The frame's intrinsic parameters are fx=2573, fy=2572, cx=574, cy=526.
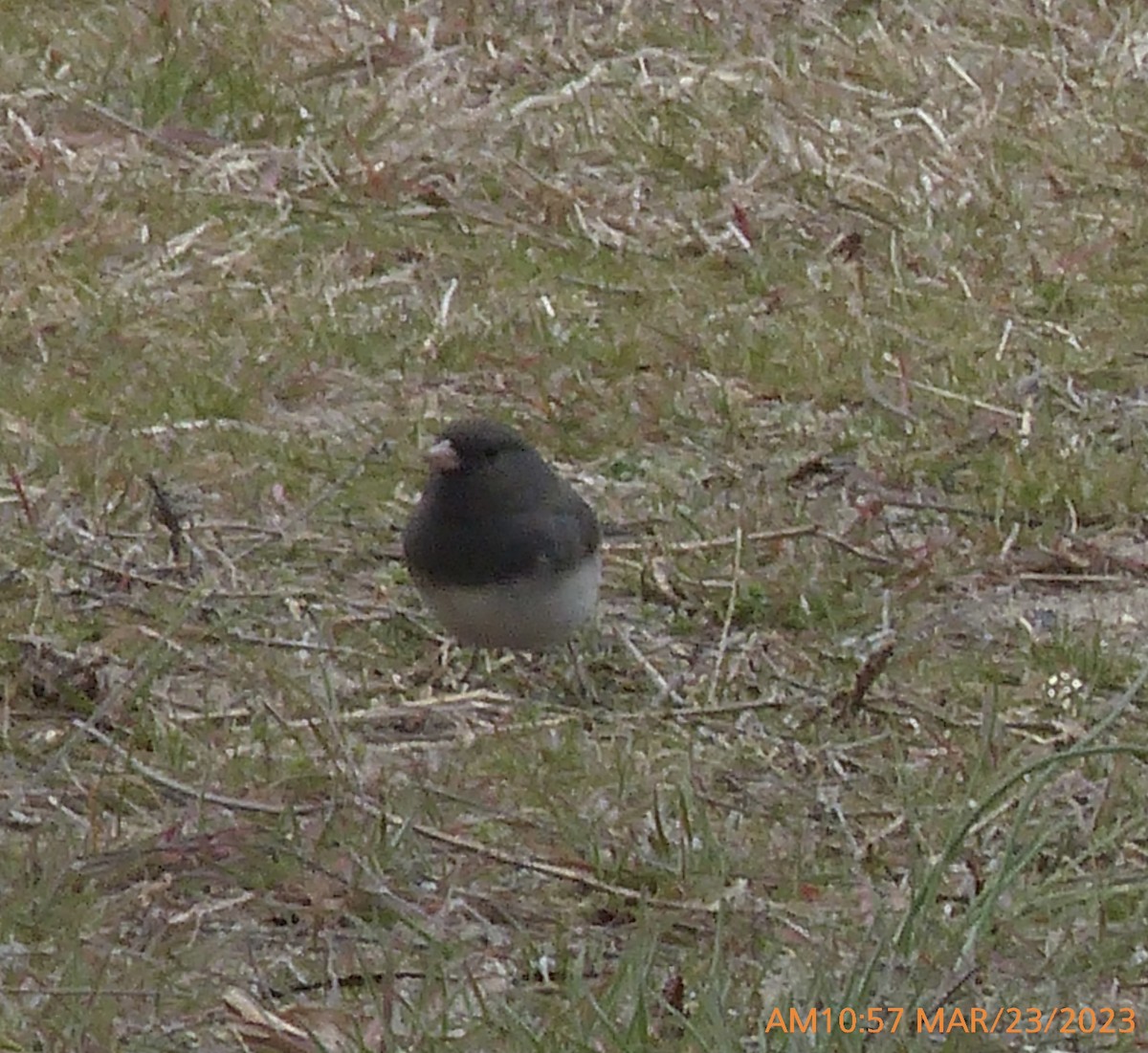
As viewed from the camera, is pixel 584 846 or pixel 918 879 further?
pixel 584 846

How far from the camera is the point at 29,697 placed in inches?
144

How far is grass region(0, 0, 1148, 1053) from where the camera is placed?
9.55 ft

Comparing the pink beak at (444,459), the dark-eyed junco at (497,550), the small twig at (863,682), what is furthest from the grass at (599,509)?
the pink beak at (444,459)

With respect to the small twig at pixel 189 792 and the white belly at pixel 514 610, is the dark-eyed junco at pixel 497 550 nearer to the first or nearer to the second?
the white belly at pixel 514 610

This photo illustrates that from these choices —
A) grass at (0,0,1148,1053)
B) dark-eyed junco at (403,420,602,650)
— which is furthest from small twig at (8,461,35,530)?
dark-eyed junco at (403,420,602,650)

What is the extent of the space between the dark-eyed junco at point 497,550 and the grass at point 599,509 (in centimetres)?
13

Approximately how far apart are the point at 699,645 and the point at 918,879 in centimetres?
117

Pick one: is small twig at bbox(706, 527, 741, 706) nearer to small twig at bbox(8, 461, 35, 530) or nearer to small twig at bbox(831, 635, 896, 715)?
small twig at bbox(831, 635, 896, 715)

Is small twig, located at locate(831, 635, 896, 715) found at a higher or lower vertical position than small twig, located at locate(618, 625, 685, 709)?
higher

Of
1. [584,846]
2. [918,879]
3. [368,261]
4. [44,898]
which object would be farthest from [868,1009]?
[368,261]

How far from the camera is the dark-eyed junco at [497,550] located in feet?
12.4

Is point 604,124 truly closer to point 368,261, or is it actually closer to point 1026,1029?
point 368,261
